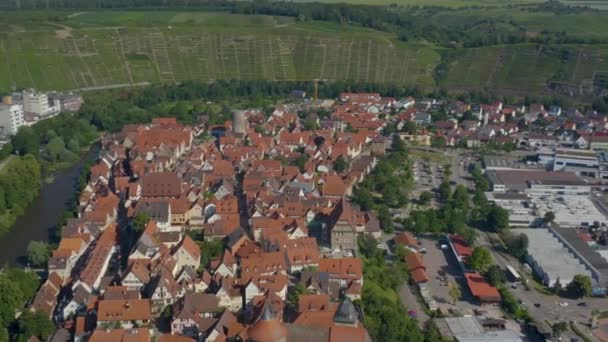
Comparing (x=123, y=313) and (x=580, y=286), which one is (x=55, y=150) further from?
(x=580, y=286)

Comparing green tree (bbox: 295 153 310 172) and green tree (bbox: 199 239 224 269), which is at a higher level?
green tree (bbox: 199 239 224 269)

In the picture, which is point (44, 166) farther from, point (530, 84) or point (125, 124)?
point (530, 84)

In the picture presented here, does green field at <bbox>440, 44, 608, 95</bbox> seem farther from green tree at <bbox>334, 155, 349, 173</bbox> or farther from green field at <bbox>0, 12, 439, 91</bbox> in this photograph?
green tree at <bbox>334, 155, 349, 173</bbox>

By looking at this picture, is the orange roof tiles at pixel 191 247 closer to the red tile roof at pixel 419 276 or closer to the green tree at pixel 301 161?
the red tile roof at pixel 419 276

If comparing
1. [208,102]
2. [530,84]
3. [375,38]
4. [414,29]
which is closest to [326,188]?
[208,102]

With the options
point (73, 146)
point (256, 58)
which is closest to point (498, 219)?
point (73, 146)

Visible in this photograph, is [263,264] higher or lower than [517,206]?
higher

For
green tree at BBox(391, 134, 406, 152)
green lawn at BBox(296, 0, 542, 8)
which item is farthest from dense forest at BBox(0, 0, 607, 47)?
green tree at BBox(391, 134, 406, 152)

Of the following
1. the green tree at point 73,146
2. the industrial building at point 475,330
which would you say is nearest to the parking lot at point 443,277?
the industrial building at point 475,330
